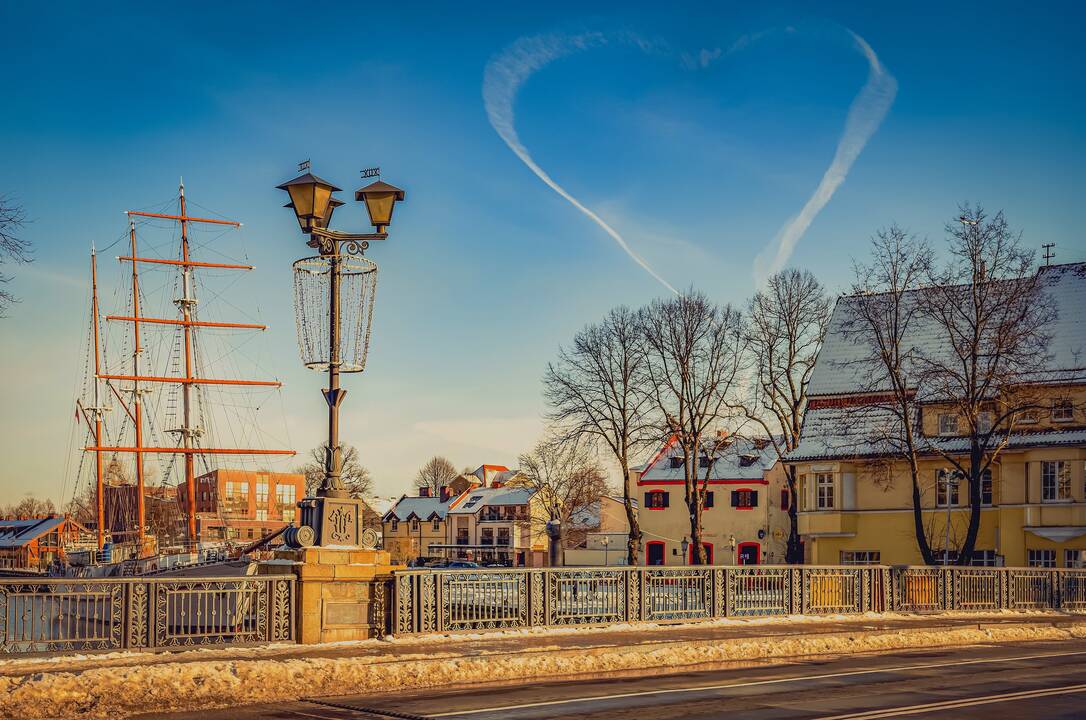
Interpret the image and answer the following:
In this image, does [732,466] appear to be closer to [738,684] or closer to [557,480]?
[557,480]

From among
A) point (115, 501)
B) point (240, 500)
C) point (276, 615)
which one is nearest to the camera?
point (276, 615)

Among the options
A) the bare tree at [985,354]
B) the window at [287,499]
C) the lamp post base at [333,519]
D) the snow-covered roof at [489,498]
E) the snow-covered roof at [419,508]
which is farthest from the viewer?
the snow-covered roof at [419,508]

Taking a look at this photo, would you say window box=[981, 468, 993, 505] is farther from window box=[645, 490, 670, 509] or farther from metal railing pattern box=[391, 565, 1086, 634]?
window box=[645, 490, 670, 509]

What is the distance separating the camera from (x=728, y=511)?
7362 centimetres

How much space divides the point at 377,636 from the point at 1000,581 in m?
18.5

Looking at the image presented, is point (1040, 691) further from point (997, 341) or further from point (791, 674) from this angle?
point (997, 341)

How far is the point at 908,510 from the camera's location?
166ft

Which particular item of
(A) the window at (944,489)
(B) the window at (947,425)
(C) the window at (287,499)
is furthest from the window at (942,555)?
(C) the window at (287,499)

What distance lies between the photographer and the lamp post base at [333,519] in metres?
16.4

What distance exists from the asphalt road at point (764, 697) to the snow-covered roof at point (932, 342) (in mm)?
31382

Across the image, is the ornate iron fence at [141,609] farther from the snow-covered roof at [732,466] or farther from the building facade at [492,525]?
the building facade at [492,525]

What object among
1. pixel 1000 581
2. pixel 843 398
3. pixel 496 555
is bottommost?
pixel 496 555

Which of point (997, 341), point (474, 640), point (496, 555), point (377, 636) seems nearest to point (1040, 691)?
point (474, 640)

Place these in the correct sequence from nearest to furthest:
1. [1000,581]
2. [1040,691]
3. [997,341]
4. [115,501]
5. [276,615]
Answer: [1040,691] → [276,615] → [1000,581] → [997,341] → [115,501]
